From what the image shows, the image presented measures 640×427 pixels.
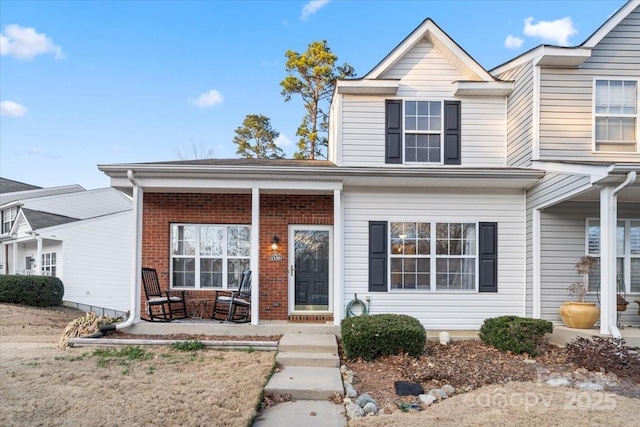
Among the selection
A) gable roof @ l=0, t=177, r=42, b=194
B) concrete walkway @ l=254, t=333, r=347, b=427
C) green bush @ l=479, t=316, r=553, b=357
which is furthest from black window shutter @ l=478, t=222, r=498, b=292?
gable roof @ l=0, t=177, r=42, b=194

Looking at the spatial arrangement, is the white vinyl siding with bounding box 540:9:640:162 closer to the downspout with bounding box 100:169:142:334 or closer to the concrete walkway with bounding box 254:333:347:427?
the concrete walkway with bounding box 254:333:347:427

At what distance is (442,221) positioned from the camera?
9055mm

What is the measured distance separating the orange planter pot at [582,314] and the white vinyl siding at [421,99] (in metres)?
3.25

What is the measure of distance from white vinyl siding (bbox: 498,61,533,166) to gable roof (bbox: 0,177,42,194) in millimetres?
26258

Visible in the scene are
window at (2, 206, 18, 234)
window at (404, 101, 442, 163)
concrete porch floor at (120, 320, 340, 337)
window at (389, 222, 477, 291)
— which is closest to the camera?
concrete porch floor at (120, 320, 340, 337)

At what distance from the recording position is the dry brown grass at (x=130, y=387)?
4.24 metres

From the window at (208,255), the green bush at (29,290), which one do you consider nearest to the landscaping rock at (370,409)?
the window at (208,255)

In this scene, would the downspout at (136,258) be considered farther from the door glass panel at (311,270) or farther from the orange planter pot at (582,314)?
→ the orange planter pot at (582,314)

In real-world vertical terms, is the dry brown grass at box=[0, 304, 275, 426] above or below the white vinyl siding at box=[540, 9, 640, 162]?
below

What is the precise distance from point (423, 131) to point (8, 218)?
69.7ft

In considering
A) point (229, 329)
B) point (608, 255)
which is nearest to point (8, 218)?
point (229, 329)

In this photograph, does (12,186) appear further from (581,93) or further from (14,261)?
(581,93)

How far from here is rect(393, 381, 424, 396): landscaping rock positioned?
516 centimetres

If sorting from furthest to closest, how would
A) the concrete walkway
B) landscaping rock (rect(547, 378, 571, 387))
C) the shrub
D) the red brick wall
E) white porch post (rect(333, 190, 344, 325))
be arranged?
the red brick wall → white porch post (rect(333, 190, 344, 325)) → the shrub → landscaping rock (rect(547, 378, 571, 387)) → the concrete walkway
